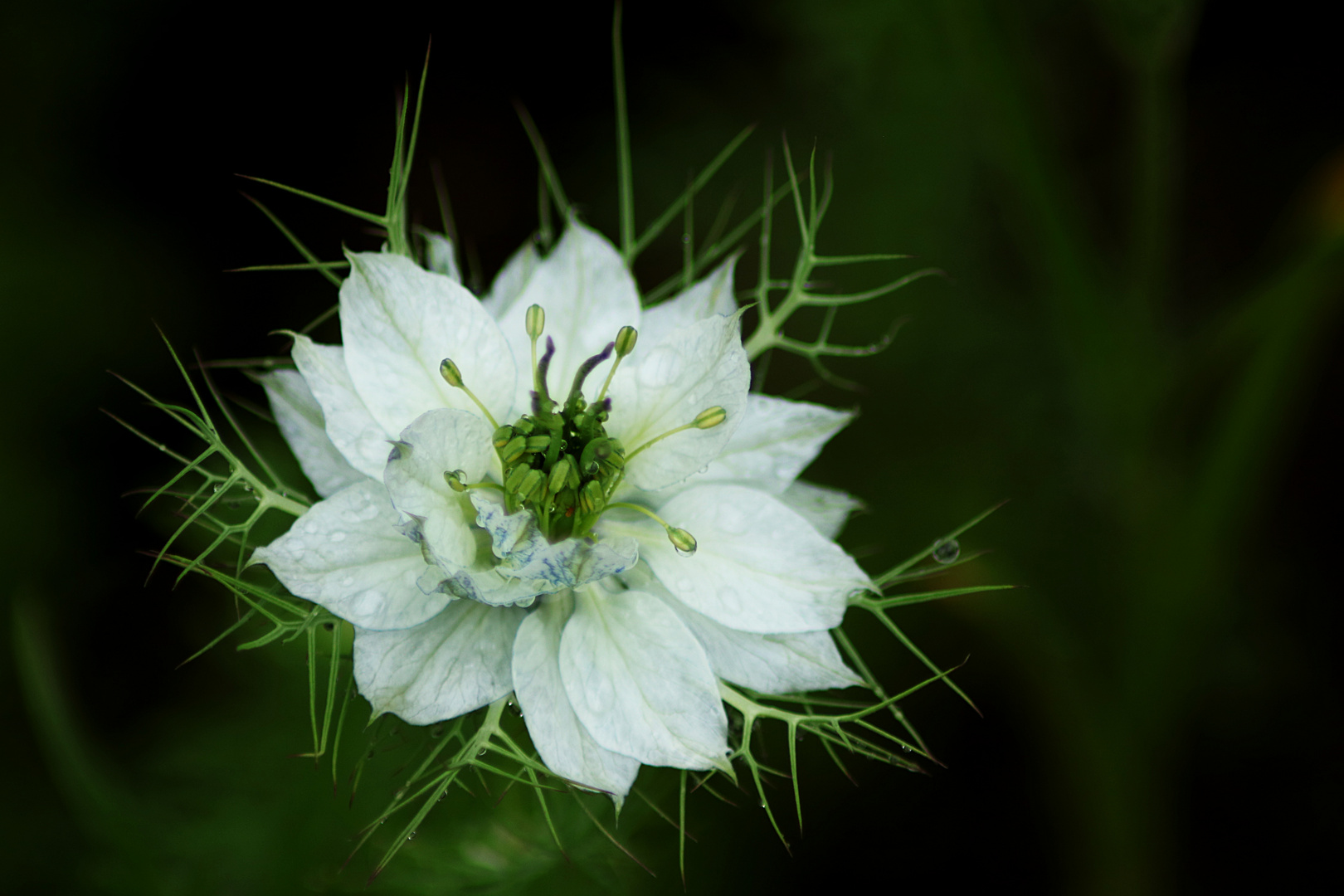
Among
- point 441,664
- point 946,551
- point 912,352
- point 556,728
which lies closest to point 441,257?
point 441,664

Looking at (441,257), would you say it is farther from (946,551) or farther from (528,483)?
(946,551)

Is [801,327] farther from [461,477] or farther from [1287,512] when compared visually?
[461,477]

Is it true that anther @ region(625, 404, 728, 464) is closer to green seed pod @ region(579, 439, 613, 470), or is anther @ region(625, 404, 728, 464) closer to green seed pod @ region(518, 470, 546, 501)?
green seed pod @ region(579, 439, 613, 470)

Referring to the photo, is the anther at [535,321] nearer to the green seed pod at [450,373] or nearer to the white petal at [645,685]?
the green seed pod at [450,373]

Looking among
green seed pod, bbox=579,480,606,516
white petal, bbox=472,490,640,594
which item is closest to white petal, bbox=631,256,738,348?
green seed pod, bbox=579,480,606,516

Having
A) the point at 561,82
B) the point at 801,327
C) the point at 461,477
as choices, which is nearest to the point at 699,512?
the point at 461,477

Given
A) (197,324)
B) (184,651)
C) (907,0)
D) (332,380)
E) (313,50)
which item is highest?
(907,0)
